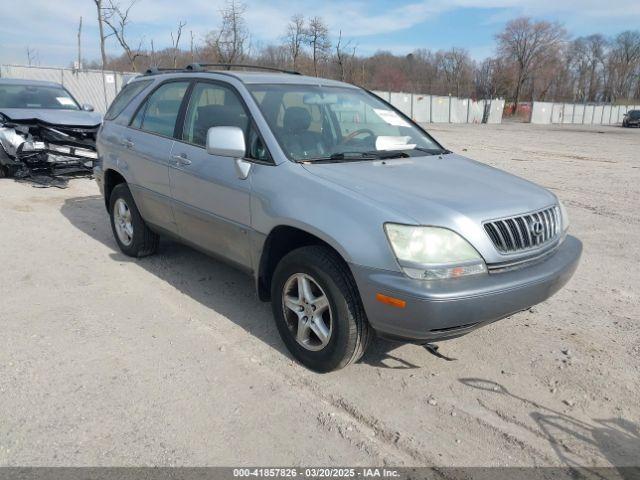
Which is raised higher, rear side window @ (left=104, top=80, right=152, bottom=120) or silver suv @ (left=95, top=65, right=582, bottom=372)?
rear side window @ (left=104, top=80, right=152, bottom=120)

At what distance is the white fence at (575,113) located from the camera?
192 feet

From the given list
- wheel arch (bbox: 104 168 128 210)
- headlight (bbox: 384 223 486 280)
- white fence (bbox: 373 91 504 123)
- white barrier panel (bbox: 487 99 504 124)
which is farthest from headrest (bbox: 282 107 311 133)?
white barrier panel (bbox: 487 99 504 124)

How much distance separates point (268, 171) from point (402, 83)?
2704 inches

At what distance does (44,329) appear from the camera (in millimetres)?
3723

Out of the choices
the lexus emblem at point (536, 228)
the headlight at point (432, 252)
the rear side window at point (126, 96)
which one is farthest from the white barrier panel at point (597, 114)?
the headlight at point (432, 252)

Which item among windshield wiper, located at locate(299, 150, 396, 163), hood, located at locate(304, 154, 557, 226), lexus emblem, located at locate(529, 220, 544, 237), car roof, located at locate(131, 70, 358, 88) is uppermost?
car roof, located at locate(131, 70, 358, 88)

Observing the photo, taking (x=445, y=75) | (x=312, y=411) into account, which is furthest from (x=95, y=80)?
(x=445, y=75)

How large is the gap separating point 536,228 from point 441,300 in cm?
89

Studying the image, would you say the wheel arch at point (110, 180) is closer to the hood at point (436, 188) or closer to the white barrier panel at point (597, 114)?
the hood at point (436, 188)

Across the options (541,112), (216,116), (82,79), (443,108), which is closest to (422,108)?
(443,108)

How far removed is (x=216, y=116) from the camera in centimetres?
396

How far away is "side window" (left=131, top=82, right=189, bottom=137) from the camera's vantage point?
4.41 metres

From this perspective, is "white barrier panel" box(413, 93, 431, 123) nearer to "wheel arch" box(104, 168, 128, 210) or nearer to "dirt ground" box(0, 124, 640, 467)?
"wheel arch" box(104, 168, 128, 210)

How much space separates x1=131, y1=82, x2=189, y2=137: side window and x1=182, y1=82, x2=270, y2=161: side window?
224 mm
